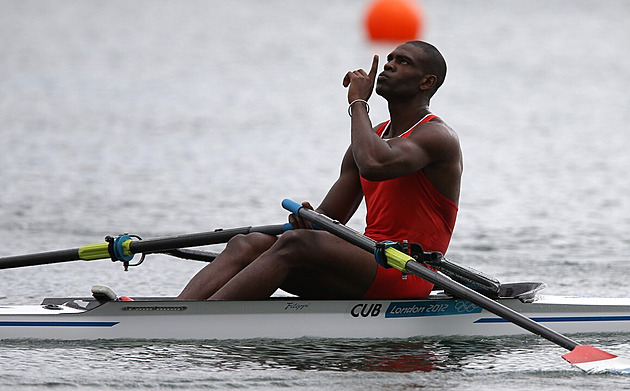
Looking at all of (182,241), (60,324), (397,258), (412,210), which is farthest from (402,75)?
(60,324)

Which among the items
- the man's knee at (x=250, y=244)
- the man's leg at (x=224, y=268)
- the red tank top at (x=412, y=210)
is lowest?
the man's leg at (x=224, y=268)

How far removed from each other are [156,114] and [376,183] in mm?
11380

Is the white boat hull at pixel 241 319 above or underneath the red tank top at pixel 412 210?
underneath

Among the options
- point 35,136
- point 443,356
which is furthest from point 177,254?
point 35,136

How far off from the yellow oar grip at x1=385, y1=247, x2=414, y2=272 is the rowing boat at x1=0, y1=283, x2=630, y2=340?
0.46m

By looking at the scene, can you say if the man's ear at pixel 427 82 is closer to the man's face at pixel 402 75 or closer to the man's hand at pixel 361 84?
the man's face at pixel 402 75

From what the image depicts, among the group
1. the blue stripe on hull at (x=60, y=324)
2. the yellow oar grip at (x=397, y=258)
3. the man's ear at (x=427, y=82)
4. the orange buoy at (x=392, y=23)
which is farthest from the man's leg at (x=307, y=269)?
the orange buoy at (x=392, y=23)

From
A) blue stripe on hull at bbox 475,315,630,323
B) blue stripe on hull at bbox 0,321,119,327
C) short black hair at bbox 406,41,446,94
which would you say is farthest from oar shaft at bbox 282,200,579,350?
blue stripe on hull at bbox 0,321,119,327

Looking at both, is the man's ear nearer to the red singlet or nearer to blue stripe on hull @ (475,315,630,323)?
the red singlet

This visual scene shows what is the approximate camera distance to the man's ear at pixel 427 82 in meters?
6.32

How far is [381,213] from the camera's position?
6.30 m

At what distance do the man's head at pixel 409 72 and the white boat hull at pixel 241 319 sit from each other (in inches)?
43.4

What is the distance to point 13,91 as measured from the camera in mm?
19453

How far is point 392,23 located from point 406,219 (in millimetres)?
18814
